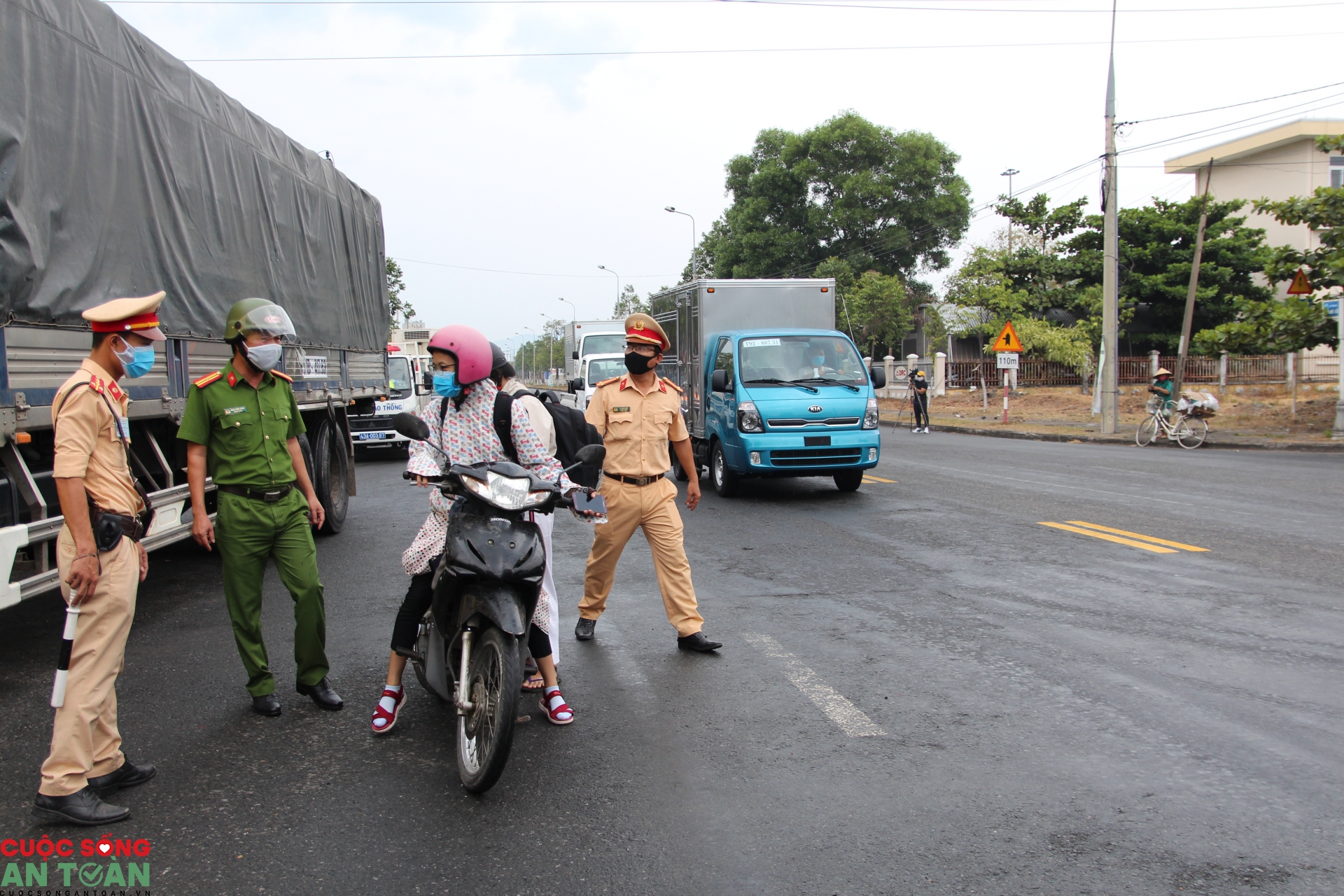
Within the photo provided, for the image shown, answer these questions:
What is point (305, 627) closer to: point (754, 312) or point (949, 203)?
point (754, 312)

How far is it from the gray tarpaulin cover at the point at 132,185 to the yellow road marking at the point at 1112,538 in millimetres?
7688

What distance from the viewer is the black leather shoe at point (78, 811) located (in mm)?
3508

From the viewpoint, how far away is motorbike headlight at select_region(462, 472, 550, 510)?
381 cm

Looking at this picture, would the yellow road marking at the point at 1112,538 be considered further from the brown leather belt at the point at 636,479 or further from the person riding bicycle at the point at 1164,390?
the person riding bicycle at the point at 1164,390

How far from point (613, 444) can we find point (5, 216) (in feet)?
10.8

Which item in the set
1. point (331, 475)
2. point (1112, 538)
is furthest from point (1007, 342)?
point (331, 475)

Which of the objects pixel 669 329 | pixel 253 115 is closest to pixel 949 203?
pixel 669 329

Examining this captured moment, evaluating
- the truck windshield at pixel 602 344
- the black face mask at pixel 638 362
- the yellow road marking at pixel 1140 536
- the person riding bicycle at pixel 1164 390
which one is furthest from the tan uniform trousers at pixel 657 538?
the truck windshield at pixel 602 344

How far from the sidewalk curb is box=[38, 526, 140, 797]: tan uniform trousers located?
20.5 meters

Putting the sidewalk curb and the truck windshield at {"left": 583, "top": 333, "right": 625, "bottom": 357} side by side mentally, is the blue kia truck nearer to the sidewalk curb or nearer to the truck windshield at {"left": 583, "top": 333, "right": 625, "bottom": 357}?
the sidewalk curb

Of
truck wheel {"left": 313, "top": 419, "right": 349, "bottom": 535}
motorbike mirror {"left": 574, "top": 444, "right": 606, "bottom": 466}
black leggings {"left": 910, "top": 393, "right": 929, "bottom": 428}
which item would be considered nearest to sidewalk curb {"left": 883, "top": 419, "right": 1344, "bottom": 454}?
black leggings {"left": 910, "top": 393, "right": 929, "bottom": 428}

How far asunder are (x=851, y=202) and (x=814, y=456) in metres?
43.7

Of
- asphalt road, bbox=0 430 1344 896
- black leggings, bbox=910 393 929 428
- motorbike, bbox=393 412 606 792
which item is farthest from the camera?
black leggings, bbox=910 393 929 428

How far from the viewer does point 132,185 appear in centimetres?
664
